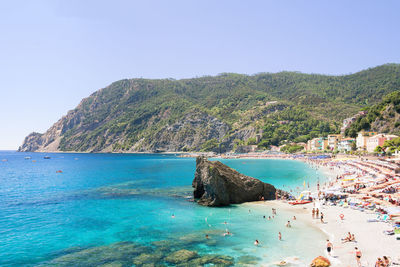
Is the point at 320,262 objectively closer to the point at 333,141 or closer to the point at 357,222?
the point at 357,222

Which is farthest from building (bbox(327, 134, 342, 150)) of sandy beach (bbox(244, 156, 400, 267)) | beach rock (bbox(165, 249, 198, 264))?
beach rock (bbox(165, 249, 198, 264))

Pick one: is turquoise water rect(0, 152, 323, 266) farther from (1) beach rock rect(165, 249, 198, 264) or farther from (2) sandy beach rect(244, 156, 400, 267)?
(2) sandy beach rect(244, 156, 400, 267)

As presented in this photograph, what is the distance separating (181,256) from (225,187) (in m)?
17.6

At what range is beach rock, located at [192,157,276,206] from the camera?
3547 centimetres

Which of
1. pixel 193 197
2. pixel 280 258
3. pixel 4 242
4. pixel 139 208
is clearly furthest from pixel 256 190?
pixel 4 242

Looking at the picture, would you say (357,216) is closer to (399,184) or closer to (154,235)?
(399,184)

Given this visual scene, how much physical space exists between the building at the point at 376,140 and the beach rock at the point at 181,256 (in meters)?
89.9

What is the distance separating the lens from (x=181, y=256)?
19.1 m

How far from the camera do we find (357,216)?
2808 centimetres

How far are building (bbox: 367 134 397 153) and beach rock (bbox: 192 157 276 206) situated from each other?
224ft

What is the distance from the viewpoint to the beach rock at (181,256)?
60.6ft

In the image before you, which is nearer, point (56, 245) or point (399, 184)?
point (56, 245)

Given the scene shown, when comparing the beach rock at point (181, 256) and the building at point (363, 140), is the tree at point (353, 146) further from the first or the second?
the beach rock at point (181, 256)

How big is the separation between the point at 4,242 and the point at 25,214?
36.5ft
